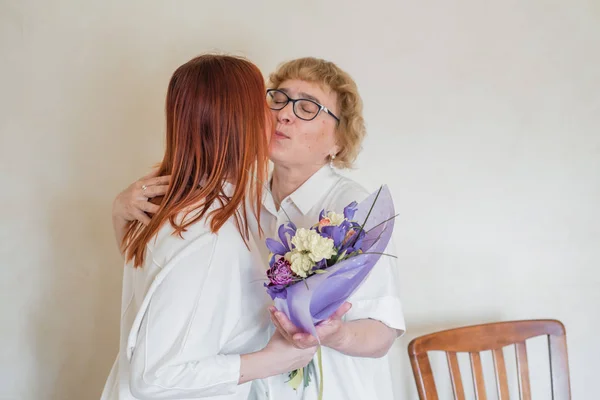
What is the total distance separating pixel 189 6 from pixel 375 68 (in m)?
0.78

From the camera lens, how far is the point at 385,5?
2.09 meters

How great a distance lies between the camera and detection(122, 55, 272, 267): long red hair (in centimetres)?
119

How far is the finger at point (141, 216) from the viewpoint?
127 centimetres

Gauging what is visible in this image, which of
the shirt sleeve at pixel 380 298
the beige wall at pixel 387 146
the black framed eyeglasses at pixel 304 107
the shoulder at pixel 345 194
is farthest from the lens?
the beige wall at pixel 387 146

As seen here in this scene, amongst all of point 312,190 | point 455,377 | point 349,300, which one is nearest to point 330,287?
point 349,300

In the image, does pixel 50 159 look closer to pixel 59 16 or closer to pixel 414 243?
pixel 59 16

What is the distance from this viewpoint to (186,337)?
3.64ft

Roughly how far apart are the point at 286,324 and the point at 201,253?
0.23m

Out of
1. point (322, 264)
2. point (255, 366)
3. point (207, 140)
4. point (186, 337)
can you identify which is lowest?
point (255, 366)

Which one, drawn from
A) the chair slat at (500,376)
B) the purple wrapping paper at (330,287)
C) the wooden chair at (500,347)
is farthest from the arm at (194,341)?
the chair slat at (500,376)

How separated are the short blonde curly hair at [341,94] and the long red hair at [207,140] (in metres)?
0.47

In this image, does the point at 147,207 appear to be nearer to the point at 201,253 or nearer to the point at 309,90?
the point at 201,253

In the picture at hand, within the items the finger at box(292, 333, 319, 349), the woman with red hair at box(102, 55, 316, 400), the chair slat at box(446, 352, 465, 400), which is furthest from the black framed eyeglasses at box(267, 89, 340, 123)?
the chair slat at box(446, 352, 465, 400)

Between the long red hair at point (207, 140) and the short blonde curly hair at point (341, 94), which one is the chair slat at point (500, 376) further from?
the long red hair at point (207, 140)
